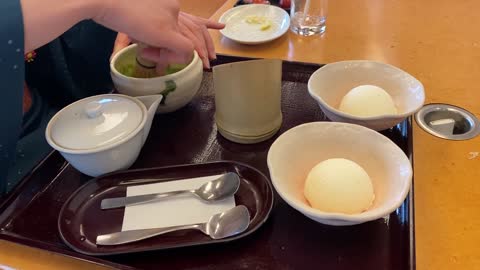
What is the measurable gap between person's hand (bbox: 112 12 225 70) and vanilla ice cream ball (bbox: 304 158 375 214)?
304mm

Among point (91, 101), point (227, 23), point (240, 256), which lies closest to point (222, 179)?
point (240, 256)

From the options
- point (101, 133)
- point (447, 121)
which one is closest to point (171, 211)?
point (101, 133)

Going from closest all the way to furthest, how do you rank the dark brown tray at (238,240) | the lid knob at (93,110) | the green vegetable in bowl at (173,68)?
1. the dark brown tray at (238,240)
2. the lid knob at (93,110)
3. the green vegetable in bowl at (173,68)

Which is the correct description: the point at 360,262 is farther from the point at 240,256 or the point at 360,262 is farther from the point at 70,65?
the point at 70,65

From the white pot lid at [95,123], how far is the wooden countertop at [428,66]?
0.15m

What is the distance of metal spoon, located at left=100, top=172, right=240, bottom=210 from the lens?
0.60 meters

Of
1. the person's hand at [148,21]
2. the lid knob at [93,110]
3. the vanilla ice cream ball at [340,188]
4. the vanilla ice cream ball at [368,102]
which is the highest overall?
the person's hand at [148,21]

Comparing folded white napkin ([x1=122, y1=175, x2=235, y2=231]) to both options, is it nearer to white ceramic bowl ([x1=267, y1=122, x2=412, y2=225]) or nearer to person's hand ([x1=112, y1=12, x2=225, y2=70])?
white ceramic bowl ([x1=267, y1=122, x2=412, y2=225])

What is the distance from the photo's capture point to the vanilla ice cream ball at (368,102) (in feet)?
2.19

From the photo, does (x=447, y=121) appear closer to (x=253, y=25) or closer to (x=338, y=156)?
(x=338, y=156)

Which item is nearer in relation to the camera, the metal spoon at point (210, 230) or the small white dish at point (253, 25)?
the metal spoon at point (210, 230)

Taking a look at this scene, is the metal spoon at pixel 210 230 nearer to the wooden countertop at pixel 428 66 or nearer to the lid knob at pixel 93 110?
the wooden countertop at pixel 428 66

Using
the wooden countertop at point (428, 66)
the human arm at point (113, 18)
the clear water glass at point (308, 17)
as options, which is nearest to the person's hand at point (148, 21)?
the human arm at point (113, 18)

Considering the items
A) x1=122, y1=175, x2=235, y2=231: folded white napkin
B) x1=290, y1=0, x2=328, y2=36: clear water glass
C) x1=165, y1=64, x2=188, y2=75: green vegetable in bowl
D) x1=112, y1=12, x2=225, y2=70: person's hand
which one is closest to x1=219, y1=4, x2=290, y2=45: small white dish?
x1=290, y1=0, x2=328, y2=36: clear water glass
